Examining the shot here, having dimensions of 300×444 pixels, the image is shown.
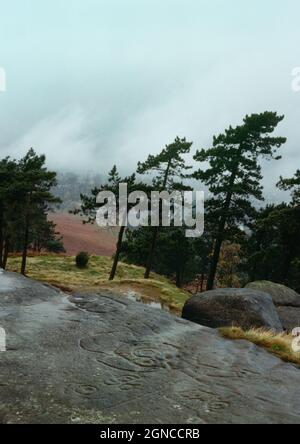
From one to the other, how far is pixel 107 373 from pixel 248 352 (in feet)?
14.5

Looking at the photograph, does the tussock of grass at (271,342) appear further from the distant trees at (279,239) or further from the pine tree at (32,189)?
the pine tree at (32,189)

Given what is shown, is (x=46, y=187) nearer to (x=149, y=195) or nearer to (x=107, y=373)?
(x=149, y=195)

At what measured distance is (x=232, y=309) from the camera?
17.4m

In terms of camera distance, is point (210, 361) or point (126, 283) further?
point (126, 283)

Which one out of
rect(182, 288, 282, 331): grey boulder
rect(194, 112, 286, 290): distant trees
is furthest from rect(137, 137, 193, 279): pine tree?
rect(182, 288, 282, 331): grey boulder

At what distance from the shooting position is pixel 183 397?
747cm

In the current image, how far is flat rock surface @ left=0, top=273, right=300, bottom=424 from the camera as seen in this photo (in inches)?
267

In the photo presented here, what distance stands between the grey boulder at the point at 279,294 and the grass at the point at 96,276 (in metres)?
5.80

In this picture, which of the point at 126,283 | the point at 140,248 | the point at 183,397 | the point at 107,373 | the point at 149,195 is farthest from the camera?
the point at 140,248

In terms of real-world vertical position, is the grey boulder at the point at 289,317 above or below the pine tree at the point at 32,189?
below

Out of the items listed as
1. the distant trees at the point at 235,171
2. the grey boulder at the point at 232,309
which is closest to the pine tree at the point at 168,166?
the distant trees at the point at 235,171

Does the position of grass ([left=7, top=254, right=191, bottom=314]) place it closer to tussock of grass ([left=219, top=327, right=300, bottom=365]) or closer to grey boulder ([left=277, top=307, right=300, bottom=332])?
grey boulder ([left=277, top=307, right=300, bottom=332])

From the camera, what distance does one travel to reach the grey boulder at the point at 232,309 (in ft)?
56.2

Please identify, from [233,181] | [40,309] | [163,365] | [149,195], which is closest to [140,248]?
[149,195]
